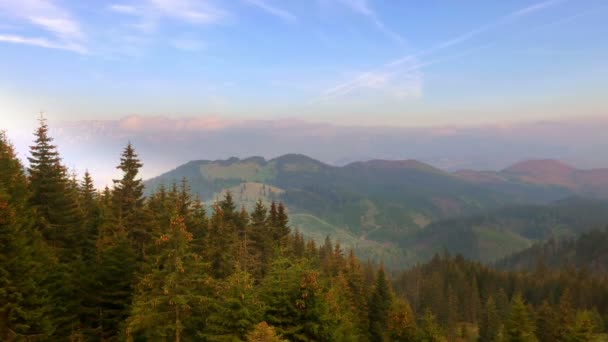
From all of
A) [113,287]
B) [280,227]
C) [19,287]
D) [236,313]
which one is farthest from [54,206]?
[280,227]

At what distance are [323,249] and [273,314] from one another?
95509 millimetres

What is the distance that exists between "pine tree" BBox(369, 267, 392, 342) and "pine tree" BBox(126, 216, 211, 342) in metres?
42.3

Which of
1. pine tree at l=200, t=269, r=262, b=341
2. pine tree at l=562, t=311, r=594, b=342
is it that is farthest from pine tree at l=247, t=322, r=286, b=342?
pine tree at l=562, t=311, r=594, b=342

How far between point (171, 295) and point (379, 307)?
1814 inches

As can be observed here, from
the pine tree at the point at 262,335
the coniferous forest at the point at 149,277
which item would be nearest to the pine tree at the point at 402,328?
the coniferous forest at the point at 149,277

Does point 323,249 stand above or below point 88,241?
below

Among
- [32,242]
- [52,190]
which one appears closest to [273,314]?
[32,242]

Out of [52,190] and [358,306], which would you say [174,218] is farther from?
[358,306]

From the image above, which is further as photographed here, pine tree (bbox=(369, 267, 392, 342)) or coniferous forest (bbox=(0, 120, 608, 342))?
pine tree (bbox=(369, 267, 392, 342))

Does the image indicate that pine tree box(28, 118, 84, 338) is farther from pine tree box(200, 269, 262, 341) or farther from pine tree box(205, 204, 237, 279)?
pine tree box(200, 269, 262, 341)

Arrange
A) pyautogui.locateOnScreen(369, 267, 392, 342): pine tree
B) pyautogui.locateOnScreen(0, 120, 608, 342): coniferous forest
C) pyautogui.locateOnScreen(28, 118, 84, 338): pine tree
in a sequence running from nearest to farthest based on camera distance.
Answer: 1. pyautogui.locateOnScreen(0, 120, 608, 342): coniferous forest
2. pyautogui.locateOnScreen(28, 118, 84, 338): pine tree
3. pyautogui.locateOnScreen(369, 267, 392, 342): pine tree

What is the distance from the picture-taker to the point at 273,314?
2525 centimetres

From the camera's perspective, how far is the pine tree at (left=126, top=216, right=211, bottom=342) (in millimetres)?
23172

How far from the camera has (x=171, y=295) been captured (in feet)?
76.9
